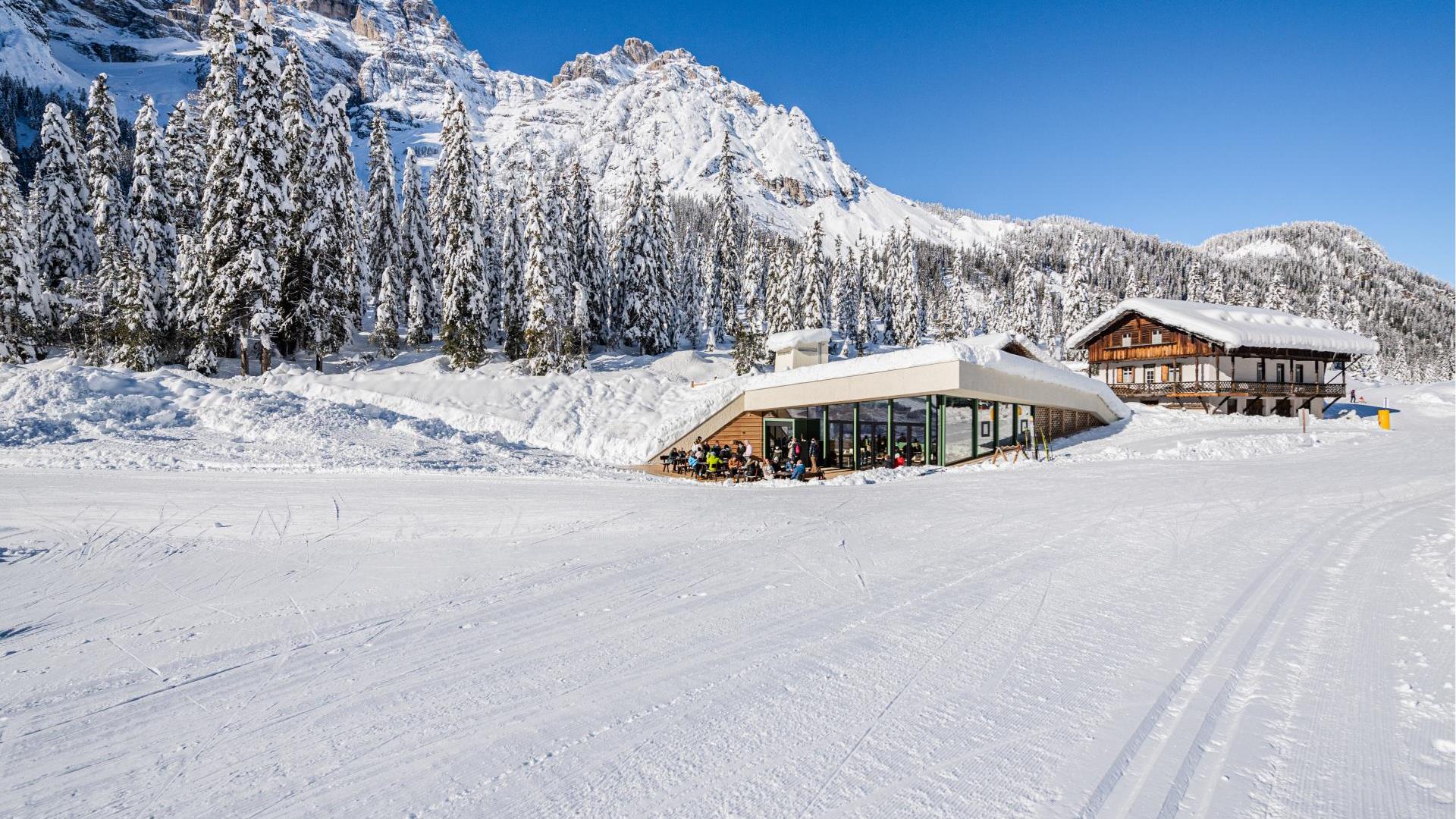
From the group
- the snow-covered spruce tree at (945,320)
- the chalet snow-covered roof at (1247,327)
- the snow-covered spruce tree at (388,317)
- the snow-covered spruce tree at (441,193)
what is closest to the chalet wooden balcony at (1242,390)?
the chalet snow-covered roof at (1247,327)

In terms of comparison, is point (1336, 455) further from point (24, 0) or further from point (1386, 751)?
point (24, 0)

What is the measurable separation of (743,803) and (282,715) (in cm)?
277

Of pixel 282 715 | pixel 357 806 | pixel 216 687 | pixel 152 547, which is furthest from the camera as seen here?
pixel 152 547

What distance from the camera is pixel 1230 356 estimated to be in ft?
110

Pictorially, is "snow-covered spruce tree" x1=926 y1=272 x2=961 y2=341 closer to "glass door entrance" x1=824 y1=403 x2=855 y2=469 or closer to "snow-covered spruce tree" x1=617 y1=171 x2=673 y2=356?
"snow-covered spruce tree" x1=617 y1=171 x2=673 y2=356

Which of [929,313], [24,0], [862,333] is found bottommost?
[862,333]

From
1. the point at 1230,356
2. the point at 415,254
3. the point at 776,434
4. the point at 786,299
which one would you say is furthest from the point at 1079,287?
the point at 415,254

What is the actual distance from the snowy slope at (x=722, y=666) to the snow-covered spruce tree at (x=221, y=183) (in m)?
19.1

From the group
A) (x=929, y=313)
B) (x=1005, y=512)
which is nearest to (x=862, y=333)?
(x=929, y=313)

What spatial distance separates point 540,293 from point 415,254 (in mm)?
14178

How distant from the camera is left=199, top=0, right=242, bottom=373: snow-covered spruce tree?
83.9 ft

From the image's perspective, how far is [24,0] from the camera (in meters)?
143

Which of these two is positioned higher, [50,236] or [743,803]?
[50,236]

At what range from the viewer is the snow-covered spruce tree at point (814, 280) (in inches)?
1923
